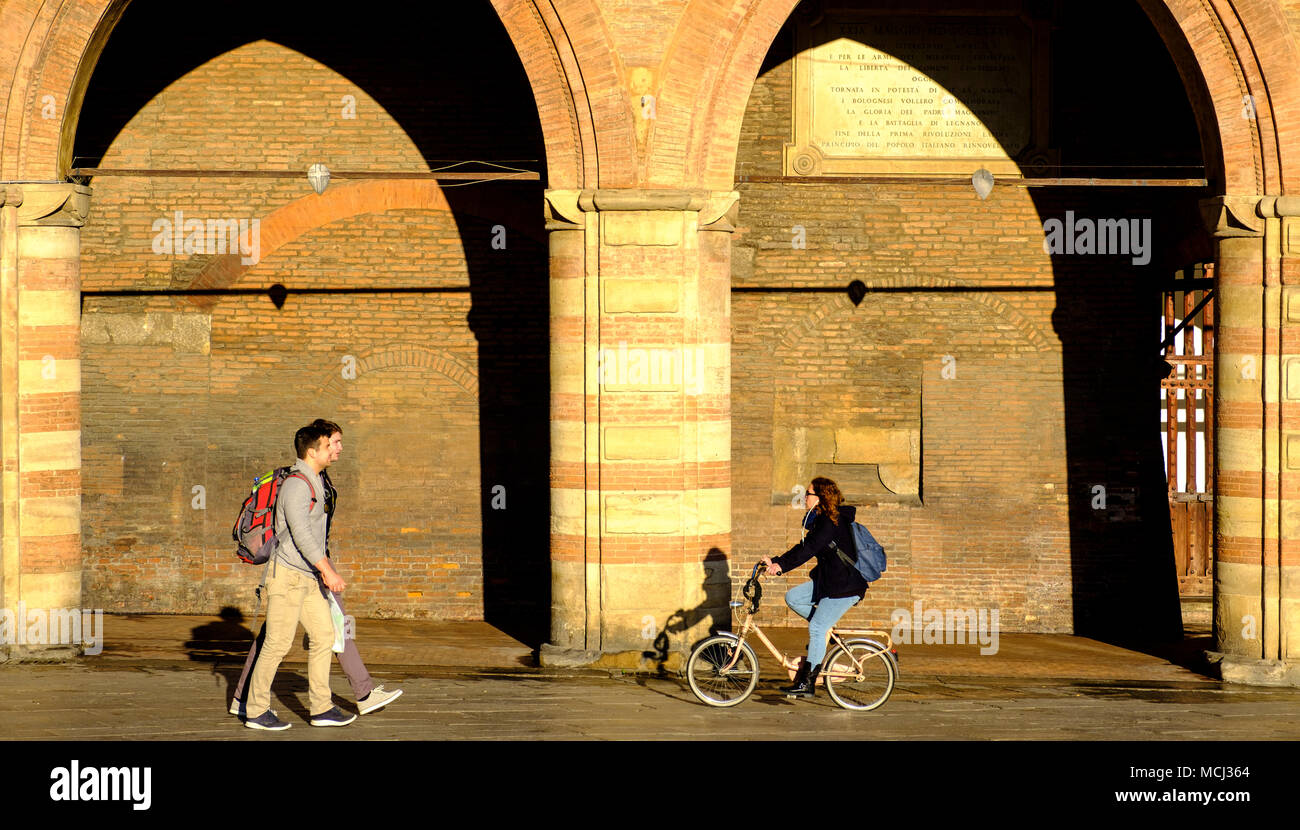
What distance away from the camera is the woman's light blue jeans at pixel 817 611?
9281 millimetres

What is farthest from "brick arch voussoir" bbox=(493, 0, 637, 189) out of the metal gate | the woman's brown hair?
the metal gate

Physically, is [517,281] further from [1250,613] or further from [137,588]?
[1250,613]

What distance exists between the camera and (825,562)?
923 cm

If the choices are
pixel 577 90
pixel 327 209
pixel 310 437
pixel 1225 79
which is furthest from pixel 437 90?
pixel 1225 79

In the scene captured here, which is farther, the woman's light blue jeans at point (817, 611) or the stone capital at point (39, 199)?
the stone capital at point (39, 199)

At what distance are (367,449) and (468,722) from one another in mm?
5224

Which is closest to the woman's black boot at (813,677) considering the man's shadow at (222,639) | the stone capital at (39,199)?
the man's shadow at (222,639)

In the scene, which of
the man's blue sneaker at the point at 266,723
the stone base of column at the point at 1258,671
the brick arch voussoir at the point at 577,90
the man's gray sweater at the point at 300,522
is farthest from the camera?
the stone base of column at the point at 1258,671

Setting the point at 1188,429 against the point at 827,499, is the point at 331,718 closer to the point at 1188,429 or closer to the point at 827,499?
the point at 827,499

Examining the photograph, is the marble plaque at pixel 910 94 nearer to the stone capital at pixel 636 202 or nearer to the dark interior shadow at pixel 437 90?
the dark interior shadow at pixel 437 90

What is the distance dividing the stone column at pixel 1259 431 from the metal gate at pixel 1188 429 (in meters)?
2.65

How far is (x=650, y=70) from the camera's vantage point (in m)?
10.6

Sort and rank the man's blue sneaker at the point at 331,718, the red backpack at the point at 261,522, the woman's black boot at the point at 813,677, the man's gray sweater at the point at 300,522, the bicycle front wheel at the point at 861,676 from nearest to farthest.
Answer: the man's gray sweater at the point at 300,522
the red backpack at the point at 261,522
the man's blue sneaker at the point at 331,718
the bicycle front wheel at the point at 861,676
the woman's black boot at the point at 813,677

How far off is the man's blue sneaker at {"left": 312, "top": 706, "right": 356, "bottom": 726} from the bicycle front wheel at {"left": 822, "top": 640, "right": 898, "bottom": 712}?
9.72 ft
